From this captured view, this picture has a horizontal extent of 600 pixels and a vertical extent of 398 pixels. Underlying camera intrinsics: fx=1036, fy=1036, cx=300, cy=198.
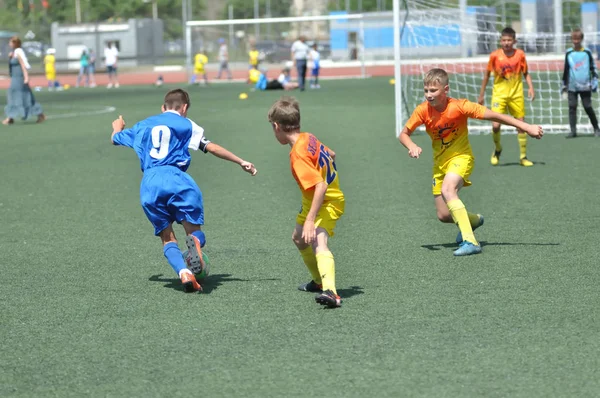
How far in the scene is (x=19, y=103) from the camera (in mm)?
22844

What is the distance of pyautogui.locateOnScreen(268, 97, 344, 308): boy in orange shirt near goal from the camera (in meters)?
6.27

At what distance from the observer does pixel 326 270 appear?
21.0 feet

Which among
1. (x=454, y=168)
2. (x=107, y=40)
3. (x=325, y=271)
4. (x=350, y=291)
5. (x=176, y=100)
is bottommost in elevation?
(x=350, y=291)

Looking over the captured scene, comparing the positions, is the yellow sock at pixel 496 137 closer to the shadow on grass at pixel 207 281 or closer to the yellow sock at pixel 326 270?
the shadow on grass at pixel 207 281

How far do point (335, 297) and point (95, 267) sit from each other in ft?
7.95

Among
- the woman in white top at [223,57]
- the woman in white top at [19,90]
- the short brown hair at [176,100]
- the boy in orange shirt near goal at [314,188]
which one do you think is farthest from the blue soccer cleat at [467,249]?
the woman in white top at [223,57]

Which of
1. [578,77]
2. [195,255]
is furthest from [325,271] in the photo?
[578,77]

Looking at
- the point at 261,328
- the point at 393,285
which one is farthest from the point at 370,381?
the point at 393,285

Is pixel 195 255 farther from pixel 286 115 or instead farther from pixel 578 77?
pixel 578 77

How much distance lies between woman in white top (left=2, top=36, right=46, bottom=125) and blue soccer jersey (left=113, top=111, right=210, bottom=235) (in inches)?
610

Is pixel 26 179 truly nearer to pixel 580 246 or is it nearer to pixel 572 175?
pixel 572 175

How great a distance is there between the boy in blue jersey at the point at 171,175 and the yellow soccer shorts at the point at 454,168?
2.03 meters

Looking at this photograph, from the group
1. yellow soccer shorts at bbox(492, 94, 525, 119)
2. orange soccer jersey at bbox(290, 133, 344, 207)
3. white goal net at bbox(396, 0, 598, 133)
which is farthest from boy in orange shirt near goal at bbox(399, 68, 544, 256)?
white goal net at bbox(396, 0, 598, 133)

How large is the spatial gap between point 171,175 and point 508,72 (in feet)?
26.5
